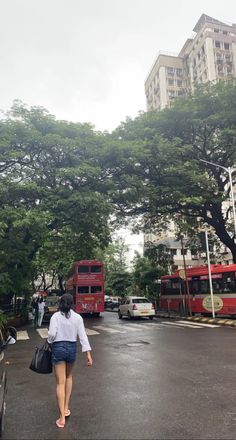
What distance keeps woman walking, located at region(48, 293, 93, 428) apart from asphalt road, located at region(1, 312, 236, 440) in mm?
397

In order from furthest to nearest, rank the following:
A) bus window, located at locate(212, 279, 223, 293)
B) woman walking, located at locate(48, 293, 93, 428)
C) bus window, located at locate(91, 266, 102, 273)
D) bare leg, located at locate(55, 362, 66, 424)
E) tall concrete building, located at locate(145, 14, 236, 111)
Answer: tall concrete building, located at locate(145, 14, 236, 111) → bus window, located at locate(91, 266, 102, 273) → bus window, located at locate(212, 279, 223, 293) → woman walking, located at locate(48, 293, 93, 428) → bare leg, located at locate(55, 362, 66, 424)

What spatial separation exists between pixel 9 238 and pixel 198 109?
14.1m

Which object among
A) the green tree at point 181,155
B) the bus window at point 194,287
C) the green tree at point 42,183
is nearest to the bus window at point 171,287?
the bus window at point 194,287

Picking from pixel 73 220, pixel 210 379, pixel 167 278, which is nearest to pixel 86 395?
pixel 210 379

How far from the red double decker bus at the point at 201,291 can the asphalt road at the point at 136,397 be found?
34.3 feet

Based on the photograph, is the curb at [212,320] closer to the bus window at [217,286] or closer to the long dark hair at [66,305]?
the bus window at [217,286]

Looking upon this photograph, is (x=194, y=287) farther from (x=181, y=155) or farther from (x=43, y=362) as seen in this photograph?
(x=43, y=362)

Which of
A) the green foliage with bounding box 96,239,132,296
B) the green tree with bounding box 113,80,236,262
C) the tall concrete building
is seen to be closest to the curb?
the green tree with bounding box 113,80,236,262


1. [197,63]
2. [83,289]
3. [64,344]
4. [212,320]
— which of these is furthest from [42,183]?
[197,63]

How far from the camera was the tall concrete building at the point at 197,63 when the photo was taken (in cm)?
7131

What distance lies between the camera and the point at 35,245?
A: 22.4 metres

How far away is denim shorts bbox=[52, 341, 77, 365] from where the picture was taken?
5180 mm

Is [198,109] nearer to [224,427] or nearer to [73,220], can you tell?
[73,220]

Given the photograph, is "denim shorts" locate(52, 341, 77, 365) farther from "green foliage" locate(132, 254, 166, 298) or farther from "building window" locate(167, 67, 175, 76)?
"building window" locate(167, 67, 175, 76)
